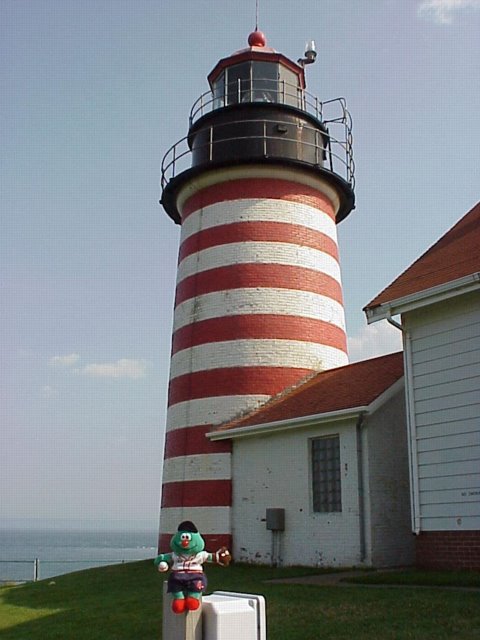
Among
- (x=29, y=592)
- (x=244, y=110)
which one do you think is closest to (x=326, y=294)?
(x=244, y=110)

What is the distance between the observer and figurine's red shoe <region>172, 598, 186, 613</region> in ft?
19.9

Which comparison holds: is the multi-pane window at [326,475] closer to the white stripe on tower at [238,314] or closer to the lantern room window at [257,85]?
the white stripe on tower at [238,314]

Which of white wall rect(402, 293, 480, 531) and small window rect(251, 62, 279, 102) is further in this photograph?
small window rect(251, 62, 279, 102)

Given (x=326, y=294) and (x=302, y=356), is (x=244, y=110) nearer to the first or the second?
(x=326, y=294)

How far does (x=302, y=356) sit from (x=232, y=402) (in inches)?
79.8

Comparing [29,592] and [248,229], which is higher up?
[248,229]

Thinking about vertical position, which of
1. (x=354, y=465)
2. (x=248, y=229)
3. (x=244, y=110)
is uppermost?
(x=244, y=110)

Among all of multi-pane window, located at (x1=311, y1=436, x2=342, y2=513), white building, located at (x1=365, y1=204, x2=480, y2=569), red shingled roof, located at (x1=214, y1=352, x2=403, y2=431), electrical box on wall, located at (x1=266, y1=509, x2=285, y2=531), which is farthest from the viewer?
electrical box on wall, located at (x1=266, y1=509, x2=285, y2=531)

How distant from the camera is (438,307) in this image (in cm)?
1330

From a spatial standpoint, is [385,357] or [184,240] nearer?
[385,357]

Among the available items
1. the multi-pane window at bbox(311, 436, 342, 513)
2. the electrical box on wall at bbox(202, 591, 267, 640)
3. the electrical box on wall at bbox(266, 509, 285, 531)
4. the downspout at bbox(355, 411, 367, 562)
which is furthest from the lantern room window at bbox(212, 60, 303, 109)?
the electrical box on wall at bbox(202, 591, 267, 640)

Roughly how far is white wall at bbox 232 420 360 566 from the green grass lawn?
883 mm

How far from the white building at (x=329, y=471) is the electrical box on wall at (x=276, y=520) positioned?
12 cm

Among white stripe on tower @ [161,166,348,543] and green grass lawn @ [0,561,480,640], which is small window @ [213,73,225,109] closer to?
white stripe on tower @ [161,166,348,543]
